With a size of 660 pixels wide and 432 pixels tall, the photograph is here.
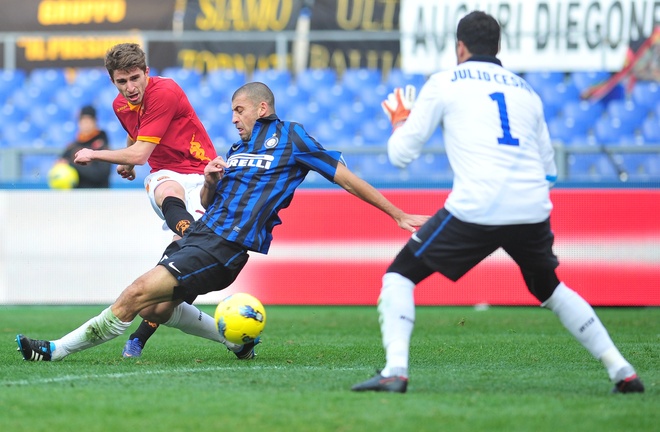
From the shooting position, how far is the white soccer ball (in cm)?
704

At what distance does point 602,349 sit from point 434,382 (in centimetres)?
95

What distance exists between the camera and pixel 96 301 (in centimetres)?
1219

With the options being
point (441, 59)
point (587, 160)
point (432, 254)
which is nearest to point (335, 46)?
point (441, 59)

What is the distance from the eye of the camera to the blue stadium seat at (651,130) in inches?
619

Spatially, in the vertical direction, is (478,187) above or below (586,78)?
above

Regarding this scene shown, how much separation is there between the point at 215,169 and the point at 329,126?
33.7 feet

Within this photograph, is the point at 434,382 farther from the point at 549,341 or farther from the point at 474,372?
the point at 549,341

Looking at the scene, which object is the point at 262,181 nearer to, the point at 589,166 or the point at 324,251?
the point at 324,251

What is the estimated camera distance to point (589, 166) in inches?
495

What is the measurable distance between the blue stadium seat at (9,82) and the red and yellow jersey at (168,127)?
11472mm

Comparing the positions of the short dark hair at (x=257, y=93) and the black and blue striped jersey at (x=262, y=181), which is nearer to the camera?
the black and blue striped jersey at (x=262, y=181)

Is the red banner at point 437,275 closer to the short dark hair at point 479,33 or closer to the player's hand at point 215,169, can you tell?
the player's hand at point 215,169

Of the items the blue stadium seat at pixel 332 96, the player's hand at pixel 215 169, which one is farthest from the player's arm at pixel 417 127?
the blue stadium seat at pixel 332 96

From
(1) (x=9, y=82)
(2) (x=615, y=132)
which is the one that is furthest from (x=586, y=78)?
(1) (x=9, y=82)
